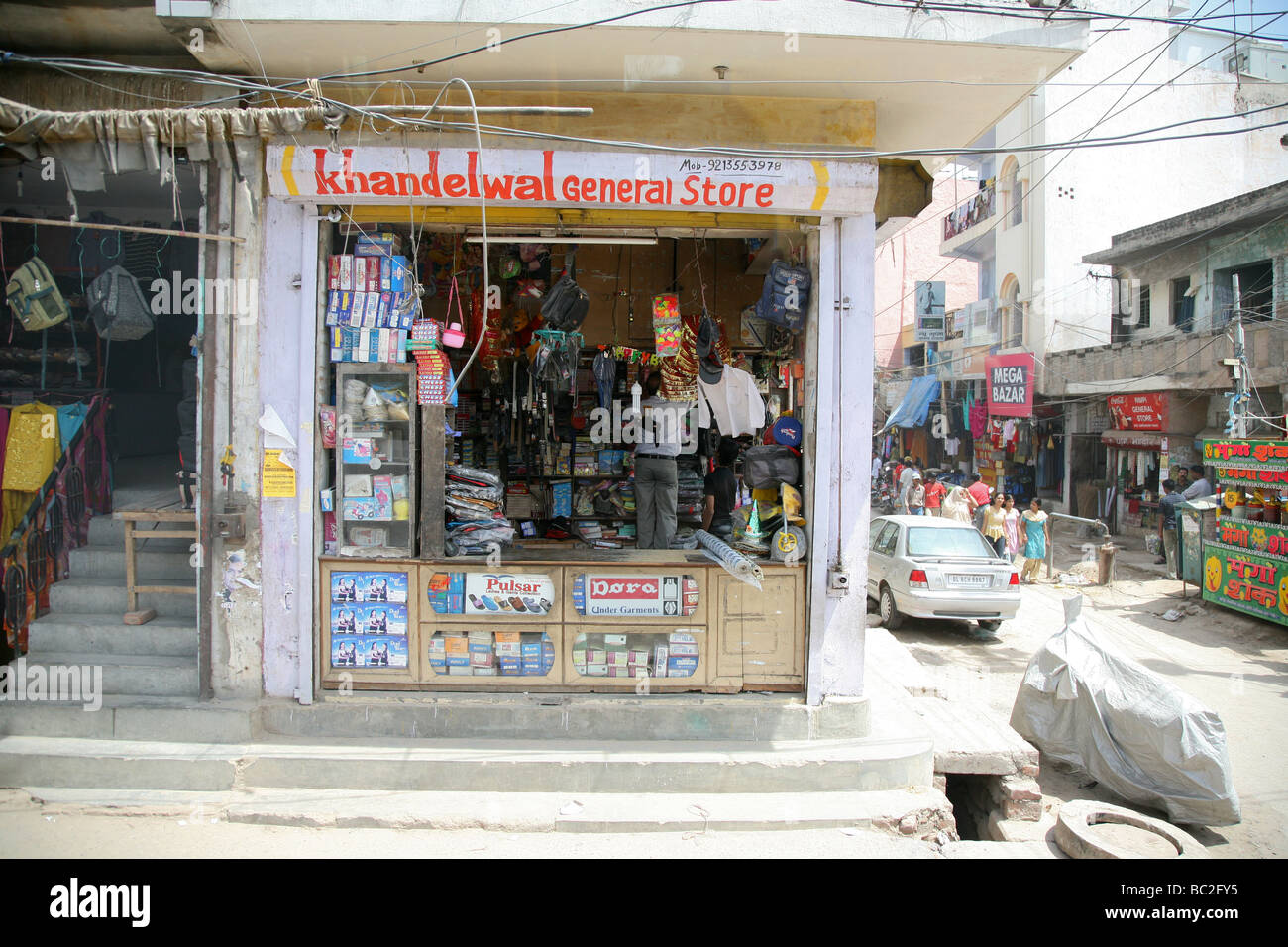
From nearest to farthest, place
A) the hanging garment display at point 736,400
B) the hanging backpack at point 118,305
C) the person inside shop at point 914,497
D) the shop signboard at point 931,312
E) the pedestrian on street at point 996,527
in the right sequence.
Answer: the hanging backpack at point 118,305 → the hanging garment display at point 736,400 → the pedestrian on street at point 996,527 → the person inside shop at point 914,497 → the shop signboard at point 931,312

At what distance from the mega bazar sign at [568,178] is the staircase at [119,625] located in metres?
3.38

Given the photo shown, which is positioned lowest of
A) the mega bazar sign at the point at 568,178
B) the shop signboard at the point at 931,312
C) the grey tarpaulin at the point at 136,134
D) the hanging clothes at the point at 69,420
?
the hanging clothes at the point at 69,420

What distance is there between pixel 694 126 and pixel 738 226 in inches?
31.0

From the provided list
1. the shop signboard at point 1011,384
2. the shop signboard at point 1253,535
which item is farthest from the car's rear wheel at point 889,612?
the shop signboard at point 1011,384

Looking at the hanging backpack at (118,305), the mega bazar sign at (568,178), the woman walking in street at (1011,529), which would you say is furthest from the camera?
the woman walking in street at (1011,529)

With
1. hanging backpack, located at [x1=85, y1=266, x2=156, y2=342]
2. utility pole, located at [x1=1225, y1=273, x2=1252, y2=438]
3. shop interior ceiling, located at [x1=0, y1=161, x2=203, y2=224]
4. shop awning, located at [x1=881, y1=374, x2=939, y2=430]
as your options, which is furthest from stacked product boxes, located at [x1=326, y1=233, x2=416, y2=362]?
shop awning, located at [x1=881, y1=374, x2=939, y2=430]

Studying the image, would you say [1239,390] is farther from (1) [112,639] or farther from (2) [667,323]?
(1) [112,639]

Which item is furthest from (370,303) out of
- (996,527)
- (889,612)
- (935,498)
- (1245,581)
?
(935,498)

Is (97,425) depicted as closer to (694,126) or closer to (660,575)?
(660,575)

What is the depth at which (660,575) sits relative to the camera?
5906 mm

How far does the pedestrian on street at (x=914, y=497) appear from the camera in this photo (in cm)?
1909

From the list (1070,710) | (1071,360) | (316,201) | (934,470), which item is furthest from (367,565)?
(934,470)

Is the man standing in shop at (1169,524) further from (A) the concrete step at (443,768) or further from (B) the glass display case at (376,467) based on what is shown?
(B) the glass display case at (376,467)

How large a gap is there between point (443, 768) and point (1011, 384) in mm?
20964
